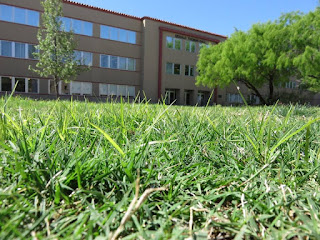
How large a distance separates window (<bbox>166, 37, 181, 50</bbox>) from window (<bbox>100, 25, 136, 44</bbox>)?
4773mm

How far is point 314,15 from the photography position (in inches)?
763

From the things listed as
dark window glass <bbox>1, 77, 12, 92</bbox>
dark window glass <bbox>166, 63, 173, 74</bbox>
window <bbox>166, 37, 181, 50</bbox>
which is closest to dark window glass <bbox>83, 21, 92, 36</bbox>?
dark window glass <bbox>1, 77, 12, 92</bbox>

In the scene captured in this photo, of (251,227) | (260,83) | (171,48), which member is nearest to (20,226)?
(251,227)

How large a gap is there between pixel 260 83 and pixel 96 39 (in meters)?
19.1

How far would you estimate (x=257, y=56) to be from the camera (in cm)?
2075

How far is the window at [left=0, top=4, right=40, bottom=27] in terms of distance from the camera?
2209 centimetres

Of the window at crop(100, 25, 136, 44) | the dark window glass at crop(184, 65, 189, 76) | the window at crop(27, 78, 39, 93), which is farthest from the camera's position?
the dark window glass at crop(184, 65, 189, 76)

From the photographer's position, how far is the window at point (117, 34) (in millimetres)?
26938

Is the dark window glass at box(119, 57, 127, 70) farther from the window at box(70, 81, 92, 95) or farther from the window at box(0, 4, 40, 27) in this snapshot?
the window at box(0, 4, 40, 27)

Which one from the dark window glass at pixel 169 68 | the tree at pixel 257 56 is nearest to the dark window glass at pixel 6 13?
the dark window glass at pixel 169 68

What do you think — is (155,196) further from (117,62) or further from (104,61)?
(117,62)

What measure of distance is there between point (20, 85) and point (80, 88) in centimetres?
584

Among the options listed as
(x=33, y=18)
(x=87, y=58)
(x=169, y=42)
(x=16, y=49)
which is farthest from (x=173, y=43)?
(x=16, y=49)

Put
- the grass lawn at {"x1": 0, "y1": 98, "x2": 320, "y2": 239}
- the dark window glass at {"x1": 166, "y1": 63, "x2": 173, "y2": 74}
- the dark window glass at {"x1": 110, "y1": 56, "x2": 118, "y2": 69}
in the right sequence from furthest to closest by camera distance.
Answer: the dark window glass at {"x1": 166, "y1": 63, "x2": 173, "y2": 74} < the dark window glass at {"x1": 110, "y1": 56, "x2": 118, "y2": 69} < the grass lawn at {"x1": 0, "y1": 98, "x2": 320, "y2": 239}
